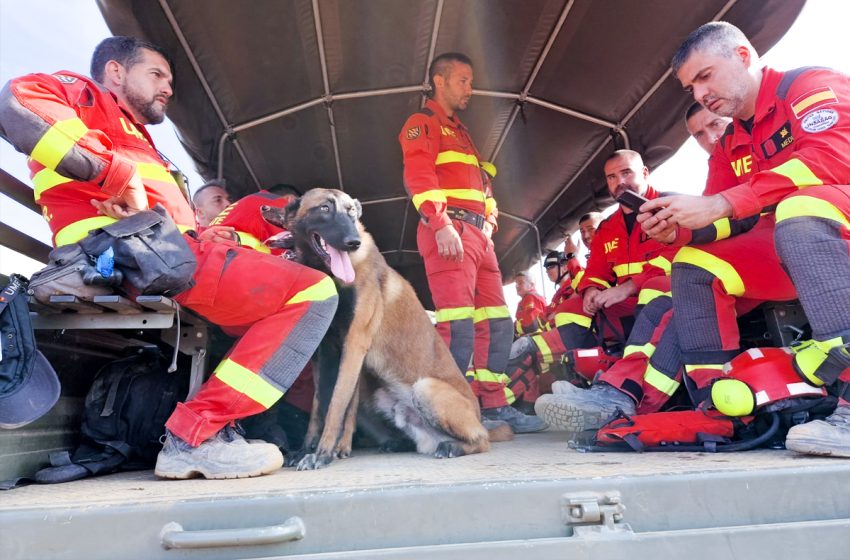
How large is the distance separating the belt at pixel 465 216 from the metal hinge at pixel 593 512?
112 inches

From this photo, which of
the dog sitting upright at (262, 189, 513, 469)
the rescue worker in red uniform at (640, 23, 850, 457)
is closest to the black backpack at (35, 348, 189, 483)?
the dog sitting upright at (262, 189, 513, 469)

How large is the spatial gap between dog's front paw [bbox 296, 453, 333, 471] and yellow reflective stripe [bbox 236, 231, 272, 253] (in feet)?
5.34

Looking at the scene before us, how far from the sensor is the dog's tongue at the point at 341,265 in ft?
8.52

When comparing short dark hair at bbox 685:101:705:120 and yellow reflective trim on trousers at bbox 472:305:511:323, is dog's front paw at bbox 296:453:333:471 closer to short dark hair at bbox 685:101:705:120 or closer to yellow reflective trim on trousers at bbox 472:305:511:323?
yellow reflective trim on trousers at bbox 472:305:511:323

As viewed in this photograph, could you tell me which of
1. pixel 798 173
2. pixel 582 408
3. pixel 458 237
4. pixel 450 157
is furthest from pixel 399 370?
pixel 798 173

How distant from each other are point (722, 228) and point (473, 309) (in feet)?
5.43

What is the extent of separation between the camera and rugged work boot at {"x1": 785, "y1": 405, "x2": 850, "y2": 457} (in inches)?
58.1

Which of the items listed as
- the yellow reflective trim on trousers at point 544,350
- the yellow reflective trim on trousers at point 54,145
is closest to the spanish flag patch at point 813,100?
the yellow reflective trim on trousers at point 54,145

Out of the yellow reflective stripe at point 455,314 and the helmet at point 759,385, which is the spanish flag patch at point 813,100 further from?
the yellow reflective stripe at point 455,314

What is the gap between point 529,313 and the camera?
7848mm

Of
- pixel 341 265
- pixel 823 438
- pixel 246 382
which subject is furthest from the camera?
pixel 341 265

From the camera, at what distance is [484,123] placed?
4836mm

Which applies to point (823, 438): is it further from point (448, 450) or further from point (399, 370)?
point (399, 370)

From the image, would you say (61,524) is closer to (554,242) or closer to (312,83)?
(312,83)
